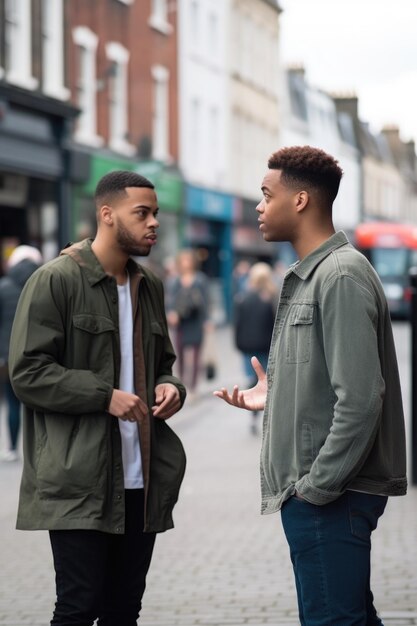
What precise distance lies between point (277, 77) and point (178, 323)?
3041cm

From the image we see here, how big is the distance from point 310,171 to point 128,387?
44.1 inches

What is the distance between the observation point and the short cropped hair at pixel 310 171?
3.65 metres

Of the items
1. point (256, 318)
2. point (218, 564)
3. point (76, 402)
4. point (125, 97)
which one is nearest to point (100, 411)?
point (76, 402)

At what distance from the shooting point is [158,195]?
31.1 m

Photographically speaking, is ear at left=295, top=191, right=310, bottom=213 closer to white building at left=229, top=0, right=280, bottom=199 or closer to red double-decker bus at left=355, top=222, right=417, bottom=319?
white building at left=229, top=0, right=280, bottom=199

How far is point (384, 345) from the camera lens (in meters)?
3.64

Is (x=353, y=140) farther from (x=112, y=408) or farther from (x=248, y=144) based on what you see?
(x=112, y=408)

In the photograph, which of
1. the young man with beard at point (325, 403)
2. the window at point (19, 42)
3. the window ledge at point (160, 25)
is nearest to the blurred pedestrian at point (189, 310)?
the window at point (19, 42)

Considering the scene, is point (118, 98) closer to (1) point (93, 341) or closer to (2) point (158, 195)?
(2) point (158, 195)

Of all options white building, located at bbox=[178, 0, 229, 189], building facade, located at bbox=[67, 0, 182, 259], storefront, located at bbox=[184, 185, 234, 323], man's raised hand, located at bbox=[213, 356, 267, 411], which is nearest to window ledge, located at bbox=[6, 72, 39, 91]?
building facade, located at bbox=[67, 0, 182, 259]

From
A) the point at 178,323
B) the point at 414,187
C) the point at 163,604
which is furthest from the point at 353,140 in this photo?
the point at 163,604

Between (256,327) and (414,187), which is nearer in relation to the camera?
(256,327)

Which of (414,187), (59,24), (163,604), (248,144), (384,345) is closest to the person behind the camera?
(384,345)

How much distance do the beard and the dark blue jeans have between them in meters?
1.16
